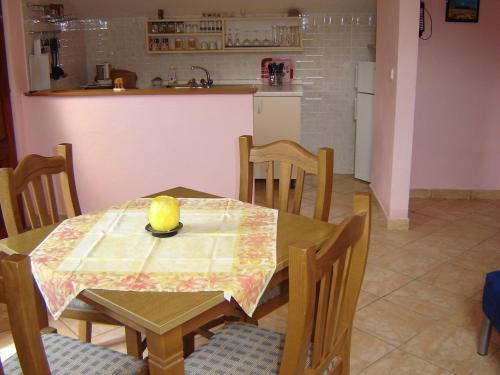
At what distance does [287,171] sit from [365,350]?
0.92 metres

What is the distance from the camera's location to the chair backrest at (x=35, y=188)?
198 cm

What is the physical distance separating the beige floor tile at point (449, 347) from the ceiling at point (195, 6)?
362 centimetres

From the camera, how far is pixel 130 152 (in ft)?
13.0

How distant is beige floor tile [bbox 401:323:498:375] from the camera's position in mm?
2443

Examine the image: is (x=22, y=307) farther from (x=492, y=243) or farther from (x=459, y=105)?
(x=459, y=105)

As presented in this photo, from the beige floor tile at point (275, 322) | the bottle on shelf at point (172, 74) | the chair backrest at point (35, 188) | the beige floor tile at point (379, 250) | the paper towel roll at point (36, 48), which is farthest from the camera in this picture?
the bottle on shelf at point (172, 74)

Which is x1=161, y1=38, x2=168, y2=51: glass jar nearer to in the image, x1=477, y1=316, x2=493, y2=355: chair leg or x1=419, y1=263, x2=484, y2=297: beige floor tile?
x1=419, y1=263, x2=484, y2=297: beige floor tile

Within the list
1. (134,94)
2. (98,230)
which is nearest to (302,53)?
(134,94)

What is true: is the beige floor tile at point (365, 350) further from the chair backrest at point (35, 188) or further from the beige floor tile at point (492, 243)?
the beige floor tile at point (492, 243)

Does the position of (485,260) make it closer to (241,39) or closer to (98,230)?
(98,230)

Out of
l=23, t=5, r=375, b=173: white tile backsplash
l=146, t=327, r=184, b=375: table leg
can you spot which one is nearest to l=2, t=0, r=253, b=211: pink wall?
l=23, t=5, r=375, b=173: white tile backsplash

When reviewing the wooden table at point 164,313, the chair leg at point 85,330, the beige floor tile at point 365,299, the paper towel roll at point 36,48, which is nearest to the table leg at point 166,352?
the wooden table at point 164,313

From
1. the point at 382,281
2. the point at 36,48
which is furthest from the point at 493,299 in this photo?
the point at 36,48

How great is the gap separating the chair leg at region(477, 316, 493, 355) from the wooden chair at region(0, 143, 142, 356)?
149cm
